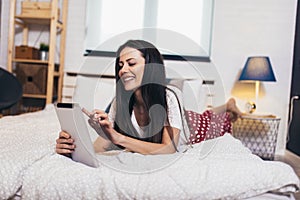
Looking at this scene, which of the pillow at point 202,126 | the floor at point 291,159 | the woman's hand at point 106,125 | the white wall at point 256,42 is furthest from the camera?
the white wall at point 256,42

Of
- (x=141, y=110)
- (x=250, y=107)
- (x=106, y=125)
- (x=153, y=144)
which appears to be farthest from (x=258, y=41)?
(x=106, y=125)

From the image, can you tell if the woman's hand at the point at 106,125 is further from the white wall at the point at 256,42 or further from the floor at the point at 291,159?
the white wall at the point at 256,42

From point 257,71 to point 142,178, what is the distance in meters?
2.26

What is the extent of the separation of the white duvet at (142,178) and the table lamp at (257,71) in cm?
201

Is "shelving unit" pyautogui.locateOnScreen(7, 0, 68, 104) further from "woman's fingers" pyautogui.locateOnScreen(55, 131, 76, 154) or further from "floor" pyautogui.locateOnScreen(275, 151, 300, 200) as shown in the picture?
"floor" pyautogui.locateOnScreen(275, 151, 300, 200)

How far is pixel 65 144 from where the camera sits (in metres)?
1.08

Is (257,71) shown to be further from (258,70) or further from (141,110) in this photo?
(141,110)

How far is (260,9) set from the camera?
10.5 ft

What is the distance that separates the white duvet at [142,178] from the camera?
35.2 inches

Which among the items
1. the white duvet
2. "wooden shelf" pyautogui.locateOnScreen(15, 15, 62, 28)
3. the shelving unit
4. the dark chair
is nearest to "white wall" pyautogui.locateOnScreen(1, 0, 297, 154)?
the shelving unit

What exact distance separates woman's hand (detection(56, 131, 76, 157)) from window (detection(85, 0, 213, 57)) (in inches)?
88.9

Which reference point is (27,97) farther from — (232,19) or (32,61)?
(232,19)

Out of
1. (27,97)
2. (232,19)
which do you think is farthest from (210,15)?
(27,97)

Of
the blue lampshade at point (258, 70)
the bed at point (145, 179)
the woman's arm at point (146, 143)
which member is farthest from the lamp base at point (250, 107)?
the bed at point (145, 179)
